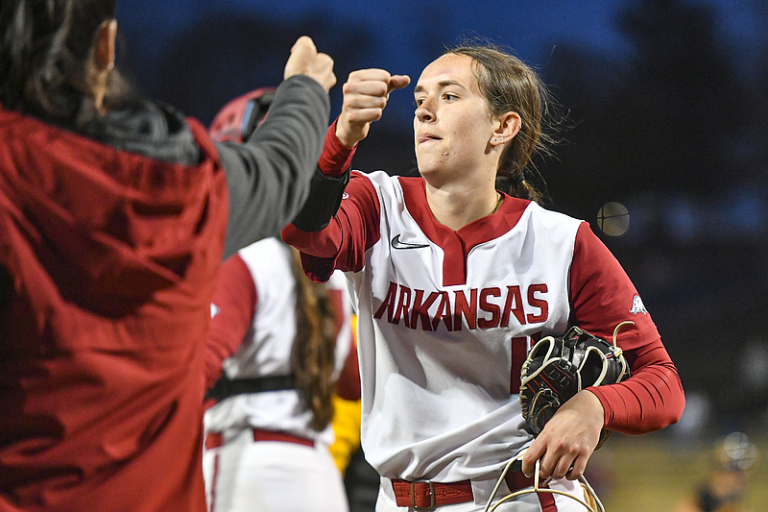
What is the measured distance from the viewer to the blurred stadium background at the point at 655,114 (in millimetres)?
6203

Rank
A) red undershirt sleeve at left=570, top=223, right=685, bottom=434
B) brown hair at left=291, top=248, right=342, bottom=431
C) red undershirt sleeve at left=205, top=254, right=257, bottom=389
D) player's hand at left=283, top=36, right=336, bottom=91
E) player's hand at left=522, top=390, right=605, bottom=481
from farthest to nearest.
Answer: brown hair at left=291, top=248, right=342, bottom=431, red undershirt sleeve at left=205, top=254, right=257, bottom=389, red undershirt sleeve at left=570, top=223, right=685, bottom=434, player's hand at left=522, top=390, right=605, bottom=481, player's hand at left=283, top=36, right=336, bottom=91

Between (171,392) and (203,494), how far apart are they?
192mm

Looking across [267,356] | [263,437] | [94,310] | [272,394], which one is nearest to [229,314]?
[267,356]

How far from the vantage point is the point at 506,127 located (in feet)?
6.93

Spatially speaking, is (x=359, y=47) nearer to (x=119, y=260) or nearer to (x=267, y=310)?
(x=267, y=310)

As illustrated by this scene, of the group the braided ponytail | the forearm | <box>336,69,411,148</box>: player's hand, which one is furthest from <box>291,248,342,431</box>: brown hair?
<box>336,69,411,148</box>: player's hand

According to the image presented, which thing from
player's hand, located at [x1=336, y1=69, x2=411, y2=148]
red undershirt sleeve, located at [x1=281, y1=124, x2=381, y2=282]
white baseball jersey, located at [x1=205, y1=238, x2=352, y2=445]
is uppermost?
player's hand, located at [x1=336, y1=69, x2=411, y2=148]

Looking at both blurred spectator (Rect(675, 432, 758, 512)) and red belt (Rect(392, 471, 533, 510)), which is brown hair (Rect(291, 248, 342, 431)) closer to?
red belt (Rect(392, 471, 533, 510))

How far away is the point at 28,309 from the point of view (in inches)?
37.0

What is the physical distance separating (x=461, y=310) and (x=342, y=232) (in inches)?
14.9

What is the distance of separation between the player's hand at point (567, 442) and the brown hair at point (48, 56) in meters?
1.15

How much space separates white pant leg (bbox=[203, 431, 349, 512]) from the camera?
2.63 m

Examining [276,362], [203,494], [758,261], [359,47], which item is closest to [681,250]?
[758,261]

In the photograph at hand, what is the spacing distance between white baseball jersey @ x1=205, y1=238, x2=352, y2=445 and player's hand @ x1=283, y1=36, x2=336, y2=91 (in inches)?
57.0
